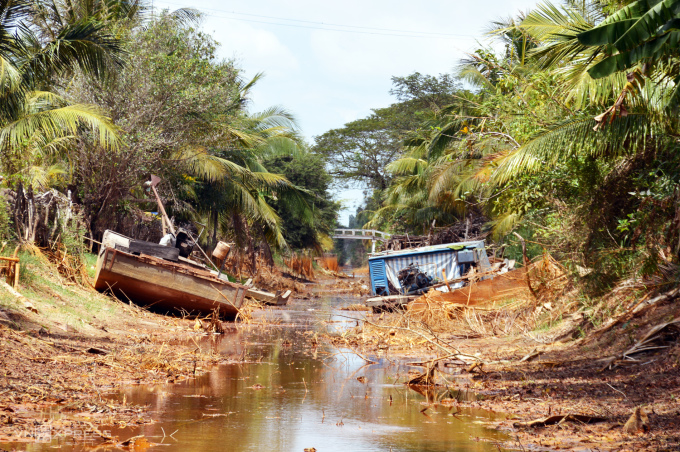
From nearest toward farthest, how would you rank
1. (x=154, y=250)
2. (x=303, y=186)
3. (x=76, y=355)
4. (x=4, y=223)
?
(x=76, y=355) < (x=4, y=223) < (x=154, y=250) < (x=303, y=186)

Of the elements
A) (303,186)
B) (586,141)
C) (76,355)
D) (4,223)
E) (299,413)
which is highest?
(303,186)

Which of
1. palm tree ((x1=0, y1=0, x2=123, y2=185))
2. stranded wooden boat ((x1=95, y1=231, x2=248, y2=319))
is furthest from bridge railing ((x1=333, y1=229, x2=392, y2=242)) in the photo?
palm tree ((x1=0, y1=0, x2=123, y2=185))

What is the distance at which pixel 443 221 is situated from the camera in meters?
31.5

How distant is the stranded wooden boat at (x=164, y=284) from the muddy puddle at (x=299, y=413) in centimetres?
443

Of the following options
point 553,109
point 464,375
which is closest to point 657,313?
point 464,375

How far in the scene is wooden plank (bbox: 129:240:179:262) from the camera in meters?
14.2

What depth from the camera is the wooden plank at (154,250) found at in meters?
14.2

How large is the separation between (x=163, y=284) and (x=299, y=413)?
8303 mm

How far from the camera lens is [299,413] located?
252 inches

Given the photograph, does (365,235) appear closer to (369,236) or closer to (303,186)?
(369,236)

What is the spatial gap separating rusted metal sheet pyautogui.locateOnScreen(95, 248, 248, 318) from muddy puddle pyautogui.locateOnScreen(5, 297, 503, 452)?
4430mm

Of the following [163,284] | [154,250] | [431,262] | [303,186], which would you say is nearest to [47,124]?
[154,250]

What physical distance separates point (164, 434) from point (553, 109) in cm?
810

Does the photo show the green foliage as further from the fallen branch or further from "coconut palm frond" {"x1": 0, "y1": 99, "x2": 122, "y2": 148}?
the fallen branch
